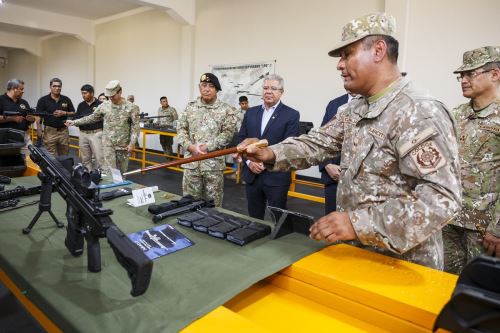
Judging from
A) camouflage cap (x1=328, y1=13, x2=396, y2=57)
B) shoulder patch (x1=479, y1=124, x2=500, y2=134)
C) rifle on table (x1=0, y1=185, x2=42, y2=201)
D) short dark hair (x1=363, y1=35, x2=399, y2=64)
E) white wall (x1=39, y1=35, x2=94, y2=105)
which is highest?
white wall (x1=39, y1=35, x2=94, y2=105)

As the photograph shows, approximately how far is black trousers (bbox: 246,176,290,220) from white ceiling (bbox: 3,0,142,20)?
7885 millimetres

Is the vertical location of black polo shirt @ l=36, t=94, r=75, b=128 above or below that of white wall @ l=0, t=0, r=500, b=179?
below

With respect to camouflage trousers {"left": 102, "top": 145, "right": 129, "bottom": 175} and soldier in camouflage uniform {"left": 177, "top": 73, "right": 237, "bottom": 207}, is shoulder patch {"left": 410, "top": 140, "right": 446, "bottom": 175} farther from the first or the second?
camouflage trousers {"left": 102, "top": 145, "right": 129, "bottom": 175}

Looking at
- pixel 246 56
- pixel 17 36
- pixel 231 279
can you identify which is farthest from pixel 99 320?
pixel 17 36

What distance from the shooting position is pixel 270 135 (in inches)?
115

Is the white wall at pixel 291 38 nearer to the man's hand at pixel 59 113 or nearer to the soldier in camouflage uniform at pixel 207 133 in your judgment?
the soldier in camouflage uniform at pixel 207 133

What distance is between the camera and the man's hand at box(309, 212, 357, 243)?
3.58 ft

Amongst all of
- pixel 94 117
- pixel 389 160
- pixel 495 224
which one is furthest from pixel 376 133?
pixel 94 117

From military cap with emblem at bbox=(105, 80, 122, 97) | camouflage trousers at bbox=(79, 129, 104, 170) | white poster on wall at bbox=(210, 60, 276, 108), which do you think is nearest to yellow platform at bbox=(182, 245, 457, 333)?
military cap with emblem at bbox=(105, 80, 122, 97)

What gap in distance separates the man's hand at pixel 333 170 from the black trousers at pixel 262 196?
0.35m

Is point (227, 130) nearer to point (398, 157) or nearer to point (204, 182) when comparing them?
point (204, 182)

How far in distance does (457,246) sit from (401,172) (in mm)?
1299

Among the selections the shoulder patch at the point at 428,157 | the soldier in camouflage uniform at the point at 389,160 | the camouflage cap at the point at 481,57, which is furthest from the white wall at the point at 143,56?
the shoulder patch at the point at 428,157

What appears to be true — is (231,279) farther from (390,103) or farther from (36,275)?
(390,103)
